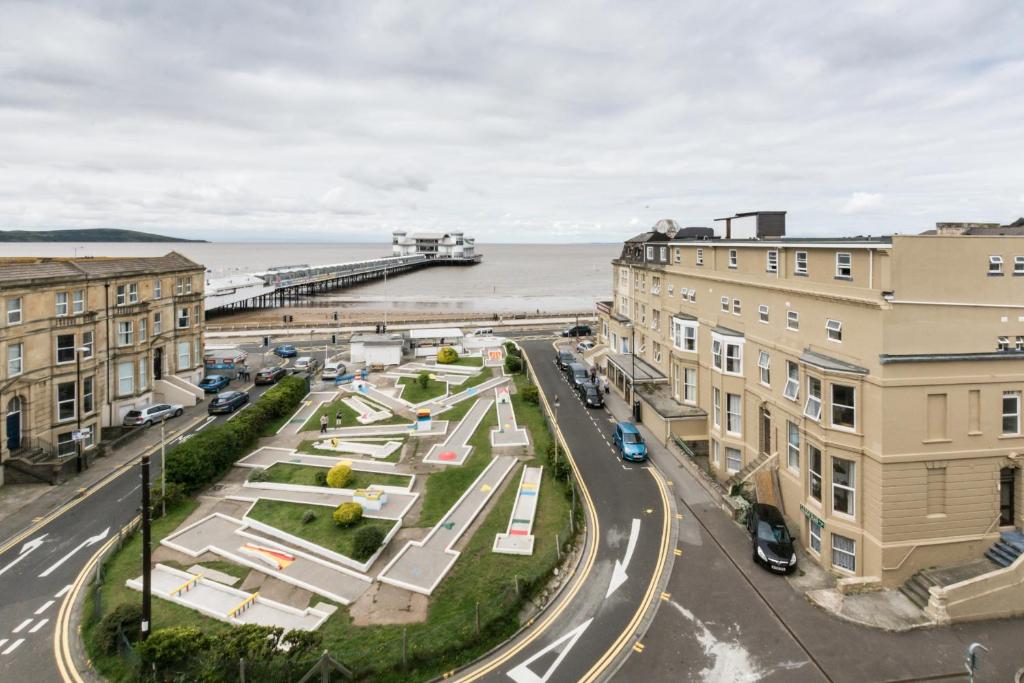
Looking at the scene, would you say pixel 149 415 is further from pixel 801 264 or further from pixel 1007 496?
pixel 1007 496

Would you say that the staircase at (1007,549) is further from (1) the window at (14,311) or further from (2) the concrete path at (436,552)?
(1) the window at (14,311)

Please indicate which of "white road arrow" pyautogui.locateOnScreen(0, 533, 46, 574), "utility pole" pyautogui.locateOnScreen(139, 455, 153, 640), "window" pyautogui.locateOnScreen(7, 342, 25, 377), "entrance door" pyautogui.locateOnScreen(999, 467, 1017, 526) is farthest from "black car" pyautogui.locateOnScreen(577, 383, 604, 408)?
"window" pyautogui.locateOnScreen(7, 342, 25, 377)

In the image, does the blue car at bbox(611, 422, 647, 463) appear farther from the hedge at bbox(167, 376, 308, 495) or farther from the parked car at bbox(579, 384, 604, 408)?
the hedge at bbox(167, 376, 308, 495)

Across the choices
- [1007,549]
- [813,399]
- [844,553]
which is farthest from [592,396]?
[1007,549]

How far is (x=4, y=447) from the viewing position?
2881 cm

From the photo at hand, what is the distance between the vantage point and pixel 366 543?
2156 centimetres

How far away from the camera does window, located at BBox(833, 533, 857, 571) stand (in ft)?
70.1

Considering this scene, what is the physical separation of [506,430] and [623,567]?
54.4 ft

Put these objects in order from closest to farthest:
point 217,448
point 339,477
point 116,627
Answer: point 116,627
point 339,477
point 217,448

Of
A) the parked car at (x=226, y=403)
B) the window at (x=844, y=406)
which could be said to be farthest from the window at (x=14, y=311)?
the window at (x=844, y=406)

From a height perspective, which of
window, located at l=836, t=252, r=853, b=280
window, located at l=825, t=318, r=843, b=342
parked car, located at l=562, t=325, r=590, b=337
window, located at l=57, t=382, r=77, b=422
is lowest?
window, located at l=57, t=382, r=77, b=422

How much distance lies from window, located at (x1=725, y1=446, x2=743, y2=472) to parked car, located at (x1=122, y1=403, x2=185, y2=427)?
3545cm

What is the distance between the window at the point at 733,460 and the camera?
30.5 m

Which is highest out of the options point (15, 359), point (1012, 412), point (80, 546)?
point (15, 359)
